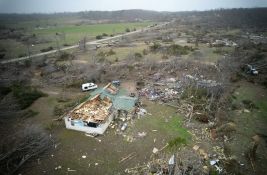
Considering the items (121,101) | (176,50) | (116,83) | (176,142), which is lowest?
(176,142)

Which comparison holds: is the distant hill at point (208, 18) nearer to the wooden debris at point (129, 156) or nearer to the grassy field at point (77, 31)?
the grassy field at point (77, 31)

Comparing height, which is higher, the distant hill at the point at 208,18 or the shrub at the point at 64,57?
the distant hill at the point at 208,18

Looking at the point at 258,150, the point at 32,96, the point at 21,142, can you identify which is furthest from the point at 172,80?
the point at 21,142

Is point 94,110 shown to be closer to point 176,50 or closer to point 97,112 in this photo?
point 97,112

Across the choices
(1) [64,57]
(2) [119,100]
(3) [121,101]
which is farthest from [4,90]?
(1) [64,57]

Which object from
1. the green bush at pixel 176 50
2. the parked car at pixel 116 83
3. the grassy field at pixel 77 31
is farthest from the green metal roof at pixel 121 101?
the grassy field at pixel 77 31

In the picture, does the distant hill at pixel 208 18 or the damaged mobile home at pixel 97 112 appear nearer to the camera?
the damaged mobile home at pixel 97 112

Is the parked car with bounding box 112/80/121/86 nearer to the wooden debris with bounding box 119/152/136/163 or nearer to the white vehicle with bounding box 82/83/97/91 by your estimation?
the white vehicle with bounding box 82/83/97/91

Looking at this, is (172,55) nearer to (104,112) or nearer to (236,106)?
(236,106)
